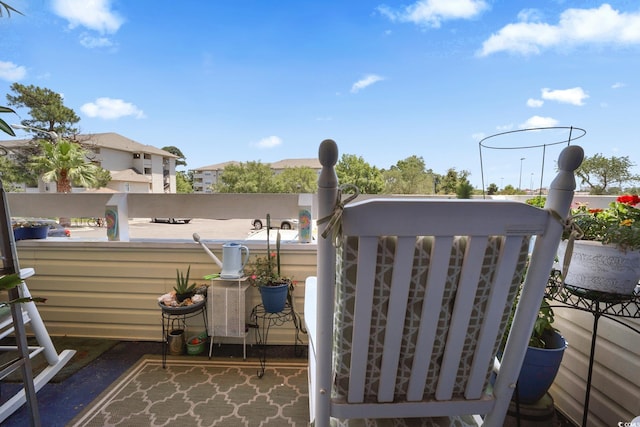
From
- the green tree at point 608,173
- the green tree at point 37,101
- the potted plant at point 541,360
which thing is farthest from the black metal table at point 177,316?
the green tree at point 37,101

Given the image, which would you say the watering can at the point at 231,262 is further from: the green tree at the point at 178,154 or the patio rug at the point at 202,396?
the green tree at the point at 178,154

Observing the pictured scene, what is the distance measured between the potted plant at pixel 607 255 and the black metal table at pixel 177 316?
2053 mm

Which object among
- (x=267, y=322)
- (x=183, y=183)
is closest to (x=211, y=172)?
(x=183, y=183)

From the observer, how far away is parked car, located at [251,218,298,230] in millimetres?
2455

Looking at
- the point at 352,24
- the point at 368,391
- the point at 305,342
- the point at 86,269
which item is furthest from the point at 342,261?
the point at 352,24

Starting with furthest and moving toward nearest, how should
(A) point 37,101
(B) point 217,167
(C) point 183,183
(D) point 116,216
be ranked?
(A) point 37,101 < (B) point 217,167 < (C) point 183,183 < (D) point 116,216

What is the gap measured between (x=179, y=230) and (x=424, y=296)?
7.98 ft

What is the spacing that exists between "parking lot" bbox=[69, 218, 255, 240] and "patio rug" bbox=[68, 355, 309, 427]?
97cm

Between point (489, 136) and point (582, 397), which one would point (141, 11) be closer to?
point (489, 136)

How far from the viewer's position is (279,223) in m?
2.52

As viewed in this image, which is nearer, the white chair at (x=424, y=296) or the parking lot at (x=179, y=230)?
the white chair at (x=424, y=296)

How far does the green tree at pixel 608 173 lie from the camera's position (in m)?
2.14

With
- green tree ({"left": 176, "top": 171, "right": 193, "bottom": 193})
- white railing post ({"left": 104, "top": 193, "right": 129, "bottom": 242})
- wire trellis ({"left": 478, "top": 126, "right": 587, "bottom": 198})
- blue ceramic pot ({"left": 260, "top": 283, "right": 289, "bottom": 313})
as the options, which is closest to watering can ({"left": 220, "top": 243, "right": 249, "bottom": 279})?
blue ceramic pot ({"left": 260, "top": 283, "right": 289, "bottom": 313})

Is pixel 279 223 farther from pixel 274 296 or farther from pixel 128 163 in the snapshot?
pixel 128 163
